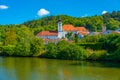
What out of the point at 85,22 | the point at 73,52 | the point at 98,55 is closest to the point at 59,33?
the point at 85,22

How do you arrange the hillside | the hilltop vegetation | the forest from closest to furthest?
the forest → the hilltop vegetation → the hillside

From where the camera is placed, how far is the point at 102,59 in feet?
126

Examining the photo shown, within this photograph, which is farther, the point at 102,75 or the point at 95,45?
the point at 95,45

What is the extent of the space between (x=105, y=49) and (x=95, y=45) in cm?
254

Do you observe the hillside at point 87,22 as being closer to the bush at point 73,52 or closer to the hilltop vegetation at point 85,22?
the hilltop vegetation at point 85,22

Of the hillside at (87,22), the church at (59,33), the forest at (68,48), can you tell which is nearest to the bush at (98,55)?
the forest at (68,48)

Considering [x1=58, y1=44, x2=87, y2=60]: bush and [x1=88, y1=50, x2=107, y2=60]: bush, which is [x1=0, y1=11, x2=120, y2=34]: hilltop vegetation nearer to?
[x1=58, y1=44, x2=87, y2=60]: bush

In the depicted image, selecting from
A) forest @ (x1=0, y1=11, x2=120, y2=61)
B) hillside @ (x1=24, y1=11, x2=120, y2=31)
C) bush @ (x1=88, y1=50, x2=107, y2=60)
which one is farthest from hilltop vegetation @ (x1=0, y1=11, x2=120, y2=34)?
bush @ (x1=88, y1=50, x2=107, y2=60)

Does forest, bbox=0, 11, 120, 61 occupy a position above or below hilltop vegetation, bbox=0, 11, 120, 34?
below

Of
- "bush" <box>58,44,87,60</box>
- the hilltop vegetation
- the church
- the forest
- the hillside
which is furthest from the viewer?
the hillside

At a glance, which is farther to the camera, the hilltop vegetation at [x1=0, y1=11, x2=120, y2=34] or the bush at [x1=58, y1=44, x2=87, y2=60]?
the hilltop vegetation at [x1=0, y1=11, x2=120, y2=34]

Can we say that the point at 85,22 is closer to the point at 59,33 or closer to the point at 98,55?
the point at 59,33

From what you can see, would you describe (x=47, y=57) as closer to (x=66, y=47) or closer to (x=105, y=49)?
(x=66, y=47)

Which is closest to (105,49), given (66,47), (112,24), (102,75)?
(66,47)
